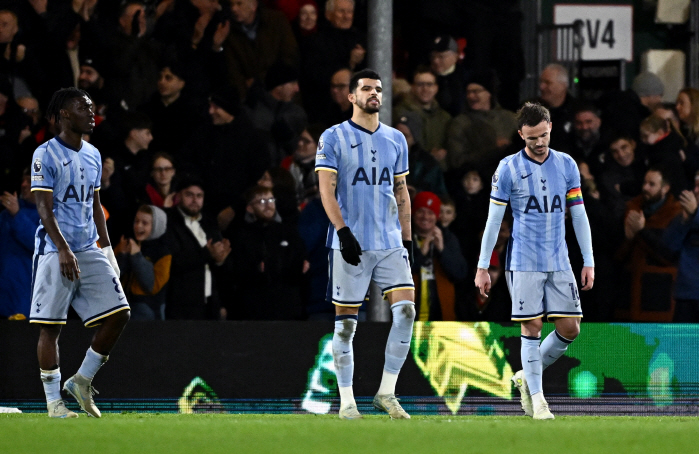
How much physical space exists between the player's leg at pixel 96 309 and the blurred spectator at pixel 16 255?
7.28 ft

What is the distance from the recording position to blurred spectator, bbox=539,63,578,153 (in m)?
11.7

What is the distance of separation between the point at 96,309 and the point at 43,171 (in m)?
0.91

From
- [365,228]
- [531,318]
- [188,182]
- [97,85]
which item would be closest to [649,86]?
[188,182]

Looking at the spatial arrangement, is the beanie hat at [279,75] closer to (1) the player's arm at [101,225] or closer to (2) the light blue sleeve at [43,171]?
(1) the player's arm at [101,225]

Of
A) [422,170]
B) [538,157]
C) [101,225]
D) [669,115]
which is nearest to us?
[538,157]

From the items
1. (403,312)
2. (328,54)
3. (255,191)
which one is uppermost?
(328,54)

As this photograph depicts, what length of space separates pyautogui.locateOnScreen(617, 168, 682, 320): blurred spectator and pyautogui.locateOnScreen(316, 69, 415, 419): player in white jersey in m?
3.95

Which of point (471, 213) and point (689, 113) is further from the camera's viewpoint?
point (689, 113)

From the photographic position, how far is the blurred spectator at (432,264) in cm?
1034

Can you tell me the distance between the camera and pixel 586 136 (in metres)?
11.8

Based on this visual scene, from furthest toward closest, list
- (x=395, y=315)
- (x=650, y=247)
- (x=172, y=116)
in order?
(x=172, y=116), (x=650, y=247), (x=395, y=315)

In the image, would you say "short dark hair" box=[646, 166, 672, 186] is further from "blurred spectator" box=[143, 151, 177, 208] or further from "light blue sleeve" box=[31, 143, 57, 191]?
"light blue sleeve" box=[31, 143, 57, 191]

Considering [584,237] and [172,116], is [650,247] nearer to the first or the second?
[584,237]

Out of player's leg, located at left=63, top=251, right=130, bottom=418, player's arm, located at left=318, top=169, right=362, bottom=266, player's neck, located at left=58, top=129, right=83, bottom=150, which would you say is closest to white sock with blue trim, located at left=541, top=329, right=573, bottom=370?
player's arm, located at left=318, top=169, right=362, bottom=266
